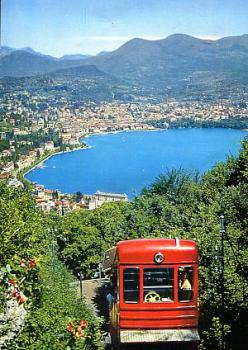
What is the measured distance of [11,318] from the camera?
9.86 feet

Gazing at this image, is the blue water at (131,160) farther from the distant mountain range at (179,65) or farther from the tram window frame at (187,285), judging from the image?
the distant mountain range at (179,65)

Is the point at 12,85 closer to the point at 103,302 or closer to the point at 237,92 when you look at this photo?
the point at 237,92

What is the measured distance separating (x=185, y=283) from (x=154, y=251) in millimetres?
422

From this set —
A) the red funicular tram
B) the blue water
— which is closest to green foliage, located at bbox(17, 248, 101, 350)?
the red funicular tram

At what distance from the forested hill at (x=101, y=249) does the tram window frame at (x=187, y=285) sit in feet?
3.08

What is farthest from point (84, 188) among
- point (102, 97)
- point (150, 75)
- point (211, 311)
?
point (150, 75)

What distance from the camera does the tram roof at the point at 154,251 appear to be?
17.0 feet

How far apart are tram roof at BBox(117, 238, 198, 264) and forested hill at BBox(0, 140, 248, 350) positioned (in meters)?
0.77

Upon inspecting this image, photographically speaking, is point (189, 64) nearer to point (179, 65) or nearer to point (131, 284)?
point (179, 65)

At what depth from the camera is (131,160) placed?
76562 mm

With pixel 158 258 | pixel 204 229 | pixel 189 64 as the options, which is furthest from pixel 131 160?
pixel 189 64

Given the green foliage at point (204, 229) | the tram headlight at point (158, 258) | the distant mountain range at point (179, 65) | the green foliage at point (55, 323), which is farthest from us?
the distant mountain range at point (179, 65)

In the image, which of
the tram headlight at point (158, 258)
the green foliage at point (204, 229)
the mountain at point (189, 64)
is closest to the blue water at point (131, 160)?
the green foliage at point (204, 229)

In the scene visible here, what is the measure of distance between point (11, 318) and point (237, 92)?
132 meters
